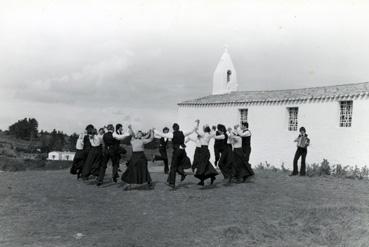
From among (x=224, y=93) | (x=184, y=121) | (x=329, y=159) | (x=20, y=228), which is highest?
(x=224, y=93)

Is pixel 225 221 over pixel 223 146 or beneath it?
beneath

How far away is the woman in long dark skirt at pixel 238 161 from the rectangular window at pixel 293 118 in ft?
32.7

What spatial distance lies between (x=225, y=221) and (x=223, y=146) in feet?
20.6

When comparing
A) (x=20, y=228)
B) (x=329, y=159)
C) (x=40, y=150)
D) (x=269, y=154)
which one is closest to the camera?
(x=20, y=228)

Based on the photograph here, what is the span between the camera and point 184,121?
3033 cm

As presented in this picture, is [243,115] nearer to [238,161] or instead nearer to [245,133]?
[245,133]

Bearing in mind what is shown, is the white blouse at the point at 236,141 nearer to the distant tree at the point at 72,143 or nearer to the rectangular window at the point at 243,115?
the rectangular window at the point at 243,115

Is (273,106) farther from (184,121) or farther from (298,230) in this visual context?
(298,230)

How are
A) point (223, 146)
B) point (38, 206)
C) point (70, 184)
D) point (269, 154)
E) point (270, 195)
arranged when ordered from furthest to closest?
point (269, 154) < point (223, 146) < point (70, 184) < point (270, 195) < point (38, 206)

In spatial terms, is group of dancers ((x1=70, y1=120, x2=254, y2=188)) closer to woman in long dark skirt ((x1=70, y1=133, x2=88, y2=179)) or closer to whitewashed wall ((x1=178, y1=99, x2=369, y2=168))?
woman in long dark skirt ((x1=70, y1=133, x2=88, y2=179))

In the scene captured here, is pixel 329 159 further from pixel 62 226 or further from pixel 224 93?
pixel 62 226

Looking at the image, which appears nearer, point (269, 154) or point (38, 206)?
point (38, 206)

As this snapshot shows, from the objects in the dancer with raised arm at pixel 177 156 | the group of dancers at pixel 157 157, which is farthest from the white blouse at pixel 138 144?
the dancer with raised arm at pixel 177 156

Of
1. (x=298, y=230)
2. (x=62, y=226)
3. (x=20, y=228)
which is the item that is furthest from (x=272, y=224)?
(x=20, y=228)
